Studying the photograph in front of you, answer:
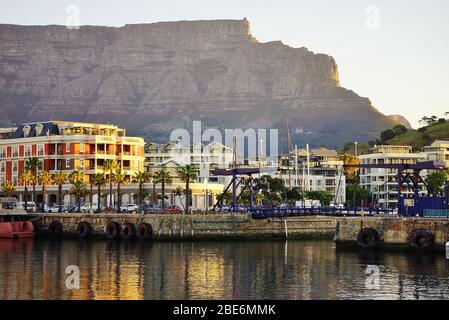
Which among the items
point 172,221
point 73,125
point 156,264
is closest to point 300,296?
point 156,264

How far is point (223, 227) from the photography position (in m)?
133

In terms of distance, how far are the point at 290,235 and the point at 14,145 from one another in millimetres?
77001

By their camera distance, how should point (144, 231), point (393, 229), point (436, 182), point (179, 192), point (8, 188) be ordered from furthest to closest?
1. point (436, 182)
2. point (8, 188)
3. point (179, 192)
4. point (144, 231)
5. point (393, 229)

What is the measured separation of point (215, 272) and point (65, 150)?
9938cm

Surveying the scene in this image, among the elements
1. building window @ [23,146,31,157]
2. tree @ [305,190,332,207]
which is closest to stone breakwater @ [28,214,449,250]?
building window @ [23,146,31,157]

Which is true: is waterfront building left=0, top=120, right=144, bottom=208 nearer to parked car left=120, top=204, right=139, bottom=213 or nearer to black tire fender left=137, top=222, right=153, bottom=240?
parked car left=120, top=204, right=139, bottom=213

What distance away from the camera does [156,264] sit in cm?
9931

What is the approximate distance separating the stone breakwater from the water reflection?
3.44 metres

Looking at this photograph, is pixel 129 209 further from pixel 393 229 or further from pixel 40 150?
pixel 393 229

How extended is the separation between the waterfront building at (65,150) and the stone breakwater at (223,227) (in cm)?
3616

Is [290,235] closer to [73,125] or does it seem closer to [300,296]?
[300,296]

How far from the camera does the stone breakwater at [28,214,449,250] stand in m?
113

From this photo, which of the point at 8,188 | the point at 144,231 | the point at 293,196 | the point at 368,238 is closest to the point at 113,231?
the point at 144,231

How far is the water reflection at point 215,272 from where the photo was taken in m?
77.8
